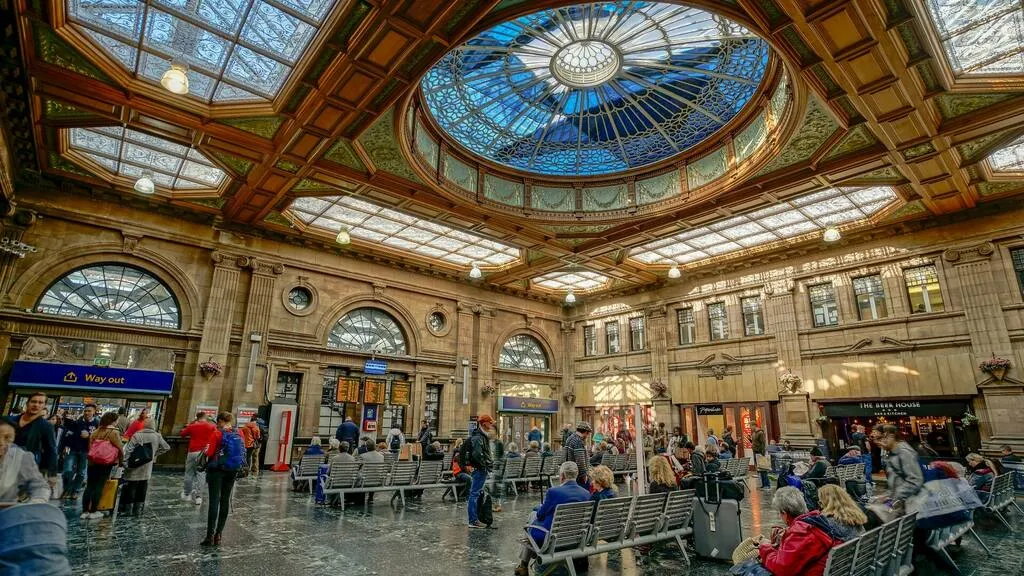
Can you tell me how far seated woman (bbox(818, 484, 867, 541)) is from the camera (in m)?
4.20

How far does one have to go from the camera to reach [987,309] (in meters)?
14.9


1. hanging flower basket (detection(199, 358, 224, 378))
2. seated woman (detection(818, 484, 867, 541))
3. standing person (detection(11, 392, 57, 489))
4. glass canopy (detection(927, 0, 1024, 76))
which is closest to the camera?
seated woman (detection(818, 484, 867, 541))

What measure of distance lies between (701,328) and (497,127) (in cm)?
1290

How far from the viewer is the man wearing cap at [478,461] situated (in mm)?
8031

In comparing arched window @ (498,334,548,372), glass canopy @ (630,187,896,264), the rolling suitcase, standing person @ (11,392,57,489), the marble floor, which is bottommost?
the marble floor

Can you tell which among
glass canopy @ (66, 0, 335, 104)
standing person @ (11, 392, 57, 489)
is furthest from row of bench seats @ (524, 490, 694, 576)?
glass canopy @ (66, 0, 335, 104)

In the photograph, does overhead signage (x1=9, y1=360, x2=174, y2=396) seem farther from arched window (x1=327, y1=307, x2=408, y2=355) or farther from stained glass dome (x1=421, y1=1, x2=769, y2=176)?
stained glass dome (x1=421, y1=1, x2=769, y2=176)

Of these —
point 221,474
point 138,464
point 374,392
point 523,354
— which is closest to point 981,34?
point 221,474

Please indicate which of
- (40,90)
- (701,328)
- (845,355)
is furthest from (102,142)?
(845,355)

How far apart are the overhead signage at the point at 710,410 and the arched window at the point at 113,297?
1996 centimetres

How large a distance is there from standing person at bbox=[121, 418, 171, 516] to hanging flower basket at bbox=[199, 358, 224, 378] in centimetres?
787

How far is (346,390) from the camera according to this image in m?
18.6

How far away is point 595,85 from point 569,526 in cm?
1182

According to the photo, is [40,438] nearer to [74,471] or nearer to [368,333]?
[74,471]
